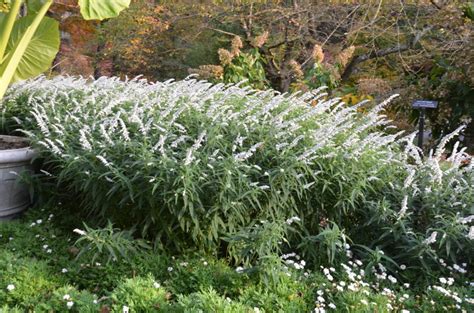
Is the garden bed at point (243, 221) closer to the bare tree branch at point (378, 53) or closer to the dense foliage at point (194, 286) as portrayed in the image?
the dense foliage at point (194, 286)

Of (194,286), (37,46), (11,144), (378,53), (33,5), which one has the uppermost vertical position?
(33,5)

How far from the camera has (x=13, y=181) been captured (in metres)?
3.21

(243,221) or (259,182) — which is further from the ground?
(259,182)

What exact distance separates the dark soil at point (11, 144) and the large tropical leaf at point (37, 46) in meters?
0.47

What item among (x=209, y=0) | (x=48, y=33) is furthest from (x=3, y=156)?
(x=209, y=0)

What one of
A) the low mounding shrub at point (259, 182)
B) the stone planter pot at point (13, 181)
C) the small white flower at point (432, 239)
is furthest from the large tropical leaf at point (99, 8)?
the small white flower at point (432, 239)

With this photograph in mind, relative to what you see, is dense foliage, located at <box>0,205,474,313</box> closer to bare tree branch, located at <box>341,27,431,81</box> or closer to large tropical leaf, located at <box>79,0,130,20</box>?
large tropical leaf, located at <box>79,0,130,20</box>

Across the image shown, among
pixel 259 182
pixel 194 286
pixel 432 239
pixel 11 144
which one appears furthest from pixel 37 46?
pixel 432 239

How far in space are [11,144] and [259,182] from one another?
1.86 m

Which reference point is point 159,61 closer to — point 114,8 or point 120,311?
point 114,8

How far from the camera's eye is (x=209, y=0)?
9.54 metres

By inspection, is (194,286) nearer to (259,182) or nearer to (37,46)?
(259,182)

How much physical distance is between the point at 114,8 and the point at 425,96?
14.9 feet

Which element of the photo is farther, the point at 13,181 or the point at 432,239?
the point at 13,181
